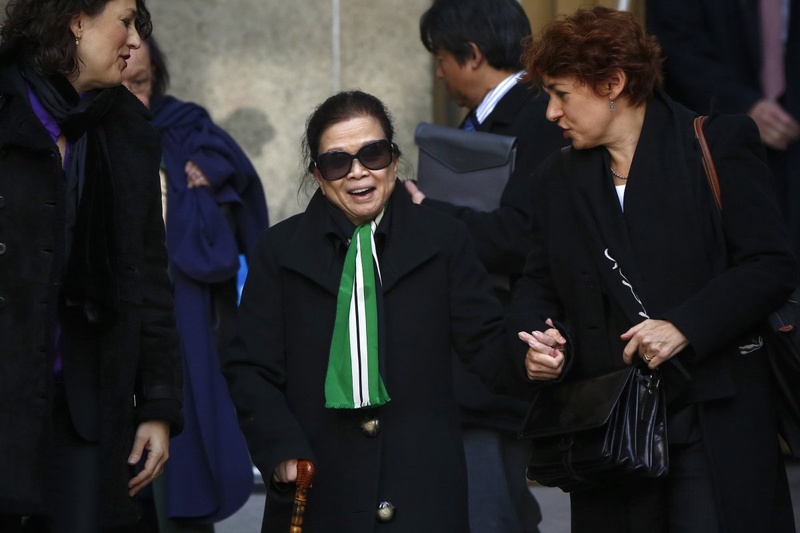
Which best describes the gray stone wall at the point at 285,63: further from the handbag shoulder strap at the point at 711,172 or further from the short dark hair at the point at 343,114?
the handbag shoulder strap at the point at 711,172

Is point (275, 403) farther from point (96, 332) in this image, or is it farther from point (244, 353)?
point (96, 332)

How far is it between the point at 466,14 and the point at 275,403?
6.40 ft

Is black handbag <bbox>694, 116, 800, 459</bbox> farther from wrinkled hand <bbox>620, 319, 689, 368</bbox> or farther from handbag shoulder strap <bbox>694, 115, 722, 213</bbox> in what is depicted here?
wrinkled hand <bbox>620, 319, 689, 368</bbox>

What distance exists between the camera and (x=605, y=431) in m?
4.12

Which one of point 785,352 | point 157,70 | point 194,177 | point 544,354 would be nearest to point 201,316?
point 194,177

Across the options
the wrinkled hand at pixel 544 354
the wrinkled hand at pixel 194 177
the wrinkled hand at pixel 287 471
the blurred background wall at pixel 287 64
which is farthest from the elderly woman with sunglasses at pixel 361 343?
the blurred background wall at pixel 287 64

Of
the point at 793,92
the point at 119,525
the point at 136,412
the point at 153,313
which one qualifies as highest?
the point at 793,92

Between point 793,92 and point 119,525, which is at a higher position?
point 793,92

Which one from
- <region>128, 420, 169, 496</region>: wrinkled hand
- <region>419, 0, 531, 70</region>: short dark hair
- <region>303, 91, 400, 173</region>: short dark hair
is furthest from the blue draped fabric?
<region>128, 420, 169, 496</region>: wrinkled hand

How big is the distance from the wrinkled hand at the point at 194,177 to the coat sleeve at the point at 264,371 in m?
1.78

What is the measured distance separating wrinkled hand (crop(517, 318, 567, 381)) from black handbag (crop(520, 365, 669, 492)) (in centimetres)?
8

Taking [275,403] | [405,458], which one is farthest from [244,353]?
[405,458]

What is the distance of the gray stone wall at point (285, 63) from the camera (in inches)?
308

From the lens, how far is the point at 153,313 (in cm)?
429
